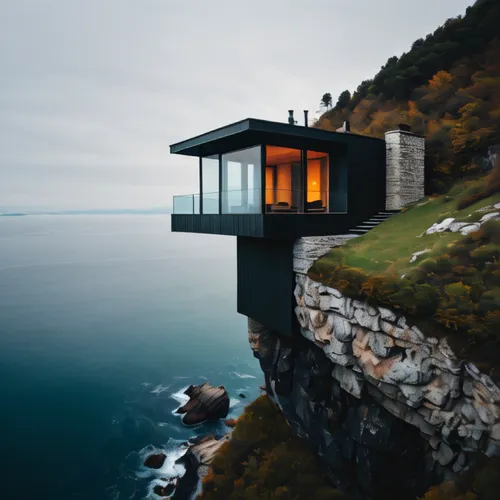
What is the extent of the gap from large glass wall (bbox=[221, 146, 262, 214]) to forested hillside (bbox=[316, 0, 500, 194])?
9141mm

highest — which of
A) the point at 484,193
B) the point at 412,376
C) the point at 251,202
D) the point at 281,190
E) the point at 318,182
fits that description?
the point at 318,182

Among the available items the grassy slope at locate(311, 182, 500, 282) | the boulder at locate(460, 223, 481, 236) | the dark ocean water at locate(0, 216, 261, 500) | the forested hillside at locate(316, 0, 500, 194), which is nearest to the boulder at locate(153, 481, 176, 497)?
the dark ocean water at locate(0, 216, 261, 500)

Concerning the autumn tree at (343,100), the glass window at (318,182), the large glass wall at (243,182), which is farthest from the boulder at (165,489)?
the autumn tree at (343,100)

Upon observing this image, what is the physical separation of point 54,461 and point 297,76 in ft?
551

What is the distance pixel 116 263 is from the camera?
98375mm

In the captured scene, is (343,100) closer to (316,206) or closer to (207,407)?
(316,206)

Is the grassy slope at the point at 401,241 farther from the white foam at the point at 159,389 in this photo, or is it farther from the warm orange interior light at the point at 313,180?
the white foam at the point at 159,389

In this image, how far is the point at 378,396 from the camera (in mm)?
10117

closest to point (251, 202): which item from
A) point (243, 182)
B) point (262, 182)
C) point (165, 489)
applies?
point (262, 182)

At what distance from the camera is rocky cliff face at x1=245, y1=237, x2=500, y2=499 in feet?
24.9

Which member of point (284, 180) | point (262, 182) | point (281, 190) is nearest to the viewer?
point (262, 182)

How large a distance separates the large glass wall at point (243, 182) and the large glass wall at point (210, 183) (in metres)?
0.50

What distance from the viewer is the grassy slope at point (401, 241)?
10.1 metres

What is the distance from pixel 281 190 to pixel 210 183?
12.8 feet
